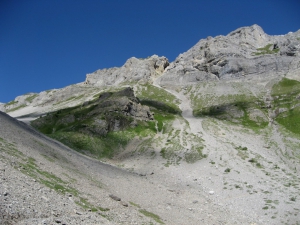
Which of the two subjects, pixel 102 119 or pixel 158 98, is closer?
pixel 102 119

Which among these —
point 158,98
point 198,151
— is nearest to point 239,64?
point 158,98

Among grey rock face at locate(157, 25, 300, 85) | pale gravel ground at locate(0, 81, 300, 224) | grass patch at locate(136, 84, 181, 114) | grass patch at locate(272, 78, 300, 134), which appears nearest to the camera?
pale gravel ground at locate(0, 81, 300, 224)

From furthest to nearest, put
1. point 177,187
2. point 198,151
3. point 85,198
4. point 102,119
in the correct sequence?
point 102,119
point 198,151
point 177,187
point 85,198

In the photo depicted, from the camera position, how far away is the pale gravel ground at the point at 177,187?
830 inches

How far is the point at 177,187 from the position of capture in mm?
42031

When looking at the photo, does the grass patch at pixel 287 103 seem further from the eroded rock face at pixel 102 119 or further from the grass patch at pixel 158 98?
the eroded rock face at pixel 102 119

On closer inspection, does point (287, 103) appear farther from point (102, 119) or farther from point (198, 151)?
point (102, 119)

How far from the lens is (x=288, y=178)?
140ft

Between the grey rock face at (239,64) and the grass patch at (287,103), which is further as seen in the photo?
the grey rock face at (239,64)

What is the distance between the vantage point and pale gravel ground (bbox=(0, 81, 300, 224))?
21083 millimetres

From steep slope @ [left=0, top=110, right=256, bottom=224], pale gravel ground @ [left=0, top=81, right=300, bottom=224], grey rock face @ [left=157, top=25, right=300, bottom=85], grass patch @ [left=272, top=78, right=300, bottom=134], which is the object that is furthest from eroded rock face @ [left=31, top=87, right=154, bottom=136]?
grey rock face @ [left=157, top=25, right=300, bottom=85]

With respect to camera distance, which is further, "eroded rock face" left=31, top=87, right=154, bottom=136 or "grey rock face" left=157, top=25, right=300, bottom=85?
"grey rock face" left=157, top=25, right=300, bottom=85

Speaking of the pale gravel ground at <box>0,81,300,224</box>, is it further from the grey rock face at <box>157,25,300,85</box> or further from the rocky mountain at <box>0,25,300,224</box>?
the grey rock face at <box>157,25,300,85</box>

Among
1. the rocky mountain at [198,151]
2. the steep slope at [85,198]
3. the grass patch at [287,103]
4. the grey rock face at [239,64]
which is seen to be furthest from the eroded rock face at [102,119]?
the grey rock face at [239,64]
